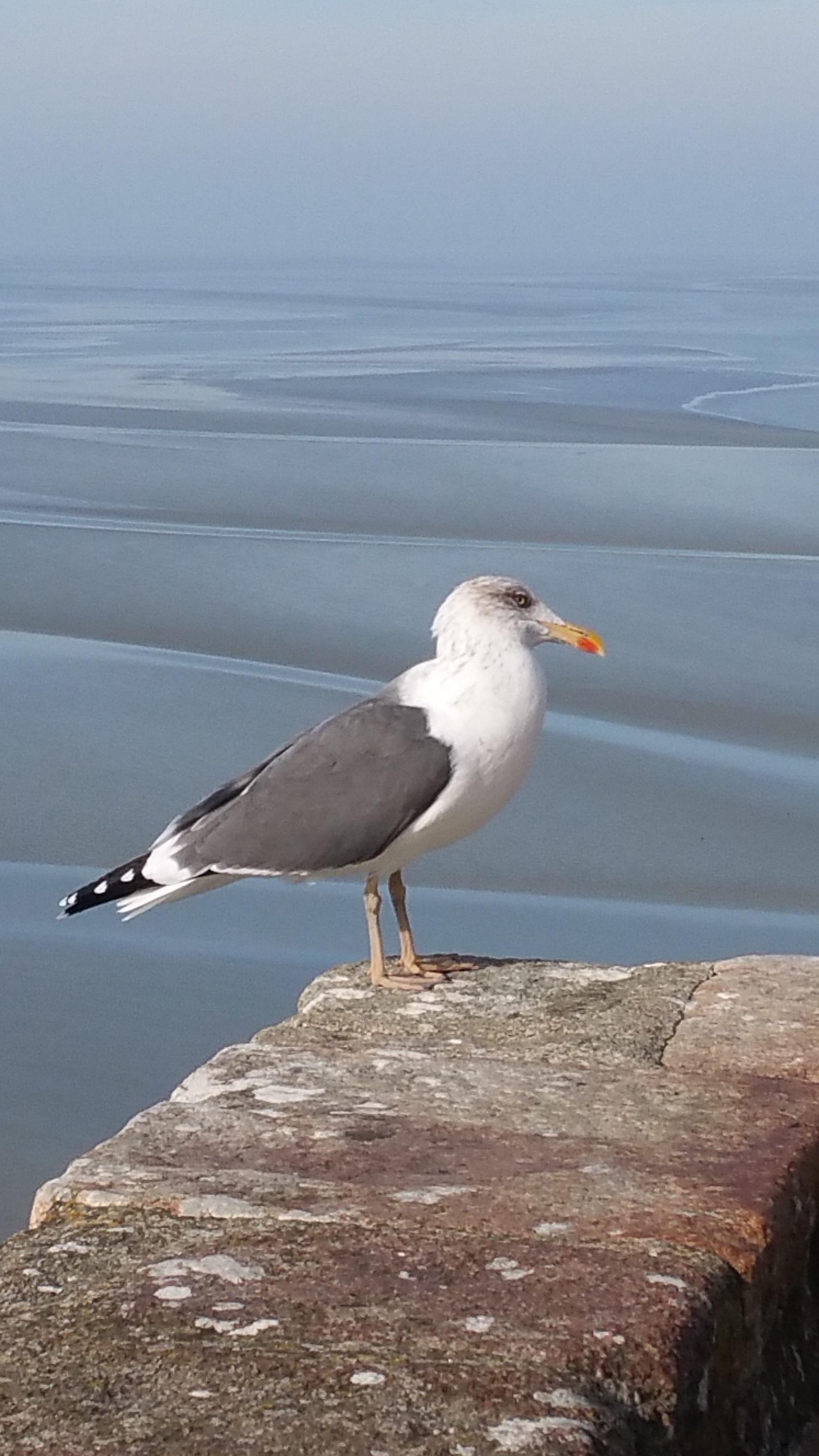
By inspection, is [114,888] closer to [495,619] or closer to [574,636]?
[495,619]

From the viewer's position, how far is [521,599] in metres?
4.51

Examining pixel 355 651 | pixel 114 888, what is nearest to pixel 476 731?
pixel 114 888

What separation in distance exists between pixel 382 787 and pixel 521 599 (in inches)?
22.9

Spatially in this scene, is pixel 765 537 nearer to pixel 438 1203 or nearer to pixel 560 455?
pixel 560 455

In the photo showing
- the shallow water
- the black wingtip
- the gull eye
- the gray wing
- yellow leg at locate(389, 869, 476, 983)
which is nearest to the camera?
yellow leg at locate(389, 869, 476, 983)

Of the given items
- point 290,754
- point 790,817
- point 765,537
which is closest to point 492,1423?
point 290,754

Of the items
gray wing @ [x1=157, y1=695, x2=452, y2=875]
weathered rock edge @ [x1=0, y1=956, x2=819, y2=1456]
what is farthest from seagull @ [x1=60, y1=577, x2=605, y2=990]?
weathered rock edge @ [x1=0, y1=956, x2=819, y2=1456]

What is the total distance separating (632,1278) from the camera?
87.7 inches

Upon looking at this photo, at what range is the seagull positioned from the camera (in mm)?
4180

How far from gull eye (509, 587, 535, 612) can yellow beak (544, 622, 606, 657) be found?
5 centimetres

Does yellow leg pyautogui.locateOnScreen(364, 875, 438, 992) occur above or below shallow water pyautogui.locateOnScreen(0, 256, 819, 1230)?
above

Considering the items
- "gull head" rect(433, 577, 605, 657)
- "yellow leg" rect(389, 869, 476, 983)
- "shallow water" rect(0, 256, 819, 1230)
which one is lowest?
"shallow water" rect(0, 256, 819, 1230)

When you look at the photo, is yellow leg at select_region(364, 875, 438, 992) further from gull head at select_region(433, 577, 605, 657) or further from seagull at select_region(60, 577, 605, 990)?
gull head at select_region(433, 577, 605, 657)

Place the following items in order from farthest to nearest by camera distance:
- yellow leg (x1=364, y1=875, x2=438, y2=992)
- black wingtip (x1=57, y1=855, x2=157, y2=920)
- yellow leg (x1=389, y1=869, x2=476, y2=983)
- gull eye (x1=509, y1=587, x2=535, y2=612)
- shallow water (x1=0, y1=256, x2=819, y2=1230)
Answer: shallow water (x1=0, y1=256, x2=819, y2=1230)
gull eye (x1=509, y1=587, x2=535, y2=612)
black wingtip (x1=57, y1=855, x2=157, y2=920)
yellow leg (x1=389, y1=869, x2=476, y2=983)
yellow leg (x1=364, y1=875, x2=438, y2=992)
